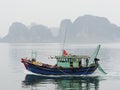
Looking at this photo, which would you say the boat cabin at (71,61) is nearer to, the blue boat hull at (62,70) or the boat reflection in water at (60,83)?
the blue boat hull at (62,70)

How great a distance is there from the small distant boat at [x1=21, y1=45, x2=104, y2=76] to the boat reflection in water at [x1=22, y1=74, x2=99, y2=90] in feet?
5.29

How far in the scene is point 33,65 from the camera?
231 ft

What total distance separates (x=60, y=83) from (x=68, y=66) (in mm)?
7849

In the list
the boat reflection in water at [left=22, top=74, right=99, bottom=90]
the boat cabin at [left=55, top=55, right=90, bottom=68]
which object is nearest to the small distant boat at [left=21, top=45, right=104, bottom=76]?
the boat cabin at [left=55, top=55, right=90, bottom=68]

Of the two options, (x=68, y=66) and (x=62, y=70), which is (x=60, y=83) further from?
(x=68, y=66)

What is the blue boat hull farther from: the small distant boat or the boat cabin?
the boat cabin

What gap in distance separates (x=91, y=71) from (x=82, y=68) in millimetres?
2453

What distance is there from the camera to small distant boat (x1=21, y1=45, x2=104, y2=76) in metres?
68.8

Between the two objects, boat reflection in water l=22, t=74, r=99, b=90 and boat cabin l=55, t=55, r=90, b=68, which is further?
boat cabin l=55, t=55, r=90, b=68

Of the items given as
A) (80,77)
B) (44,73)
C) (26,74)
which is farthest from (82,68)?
(26,74)

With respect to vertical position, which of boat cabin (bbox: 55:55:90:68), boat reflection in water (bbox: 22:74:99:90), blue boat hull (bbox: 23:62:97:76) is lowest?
boat reflection in water (bbox: 22:74:99:90)

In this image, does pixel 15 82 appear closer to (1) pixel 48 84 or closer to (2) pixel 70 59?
(1) pixel 48 84

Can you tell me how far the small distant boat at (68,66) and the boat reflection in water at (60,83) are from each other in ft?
5.29

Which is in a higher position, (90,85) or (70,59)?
(70,59)
